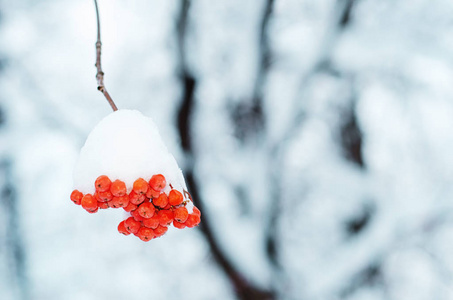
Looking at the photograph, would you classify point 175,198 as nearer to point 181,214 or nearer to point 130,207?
point 181,214

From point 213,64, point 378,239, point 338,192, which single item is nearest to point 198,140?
point 213,64

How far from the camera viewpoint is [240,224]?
594cm

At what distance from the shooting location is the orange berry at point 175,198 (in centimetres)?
134

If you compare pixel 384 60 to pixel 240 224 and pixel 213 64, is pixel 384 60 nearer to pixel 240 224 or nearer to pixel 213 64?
pixel 213 64

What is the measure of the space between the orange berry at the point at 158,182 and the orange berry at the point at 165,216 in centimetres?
14

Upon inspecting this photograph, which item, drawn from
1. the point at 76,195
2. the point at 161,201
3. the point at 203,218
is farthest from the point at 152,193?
the point at 203,218

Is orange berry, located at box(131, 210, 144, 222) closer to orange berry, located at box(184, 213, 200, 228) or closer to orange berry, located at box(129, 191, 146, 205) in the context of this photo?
orange berry, located at box(129, 191, 146, 205)

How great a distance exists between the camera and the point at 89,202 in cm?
134

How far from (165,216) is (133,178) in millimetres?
200

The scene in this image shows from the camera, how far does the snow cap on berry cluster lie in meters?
1.37

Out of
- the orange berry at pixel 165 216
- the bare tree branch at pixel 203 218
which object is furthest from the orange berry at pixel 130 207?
the bare tree branch at pixel 203 218

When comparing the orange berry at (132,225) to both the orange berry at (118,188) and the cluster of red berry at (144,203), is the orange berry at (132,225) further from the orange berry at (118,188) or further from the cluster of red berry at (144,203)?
the orange berry at (118,188)

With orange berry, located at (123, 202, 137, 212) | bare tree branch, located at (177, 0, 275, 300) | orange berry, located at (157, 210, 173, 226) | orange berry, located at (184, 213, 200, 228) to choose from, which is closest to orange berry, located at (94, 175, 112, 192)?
orange berry, located at (123, 202, 137, 212)

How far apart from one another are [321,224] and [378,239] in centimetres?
319
